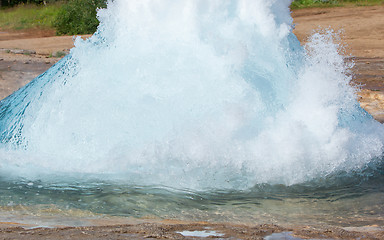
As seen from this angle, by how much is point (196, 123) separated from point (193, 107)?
166 millimetres

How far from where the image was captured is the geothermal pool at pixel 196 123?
4391 millimetres

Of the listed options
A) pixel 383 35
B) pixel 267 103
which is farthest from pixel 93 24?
pixel 267 103

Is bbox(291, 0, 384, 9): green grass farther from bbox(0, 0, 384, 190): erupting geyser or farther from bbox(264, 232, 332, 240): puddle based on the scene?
bbox(264, 232, 332, 240): puddle

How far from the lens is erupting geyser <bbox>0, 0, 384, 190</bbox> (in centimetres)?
475

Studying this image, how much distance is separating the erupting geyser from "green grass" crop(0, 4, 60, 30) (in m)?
15.3

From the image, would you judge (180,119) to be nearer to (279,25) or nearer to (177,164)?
(177,164)

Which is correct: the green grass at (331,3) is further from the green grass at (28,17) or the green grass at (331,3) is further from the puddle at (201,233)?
the puddle at (201,233)

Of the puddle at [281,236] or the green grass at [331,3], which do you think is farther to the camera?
the green grass at [331,3]

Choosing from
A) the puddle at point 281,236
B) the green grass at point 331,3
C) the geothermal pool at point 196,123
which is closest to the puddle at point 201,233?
the puddle at point 281,236

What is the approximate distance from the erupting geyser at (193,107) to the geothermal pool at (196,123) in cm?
1

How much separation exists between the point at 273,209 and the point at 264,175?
59cm

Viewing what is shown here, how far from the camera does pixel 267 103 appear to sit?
501cm

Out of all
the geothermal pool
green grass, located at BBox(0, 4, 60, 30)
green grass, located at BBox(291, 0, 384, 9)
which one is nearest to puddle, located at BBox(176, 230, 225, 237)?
the geothermal pool

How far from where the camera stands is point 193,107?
4.92 m
